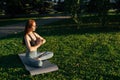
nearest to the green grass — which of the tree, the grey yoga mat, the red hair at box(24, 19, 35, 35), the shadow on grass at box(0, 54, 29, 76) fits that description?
the shadow on grass at box(0, 54, 29, 76)

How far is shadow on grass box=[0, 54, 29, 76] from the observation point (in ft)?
28.2

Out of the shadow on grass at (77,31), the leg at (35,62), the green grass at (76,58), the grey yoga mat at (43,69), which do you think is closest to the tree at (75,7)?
the shadow on grass at (77,31)

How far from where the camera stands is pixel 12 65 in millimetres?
9297

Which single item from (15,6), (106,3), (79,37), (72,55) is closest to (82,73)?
(72,55)

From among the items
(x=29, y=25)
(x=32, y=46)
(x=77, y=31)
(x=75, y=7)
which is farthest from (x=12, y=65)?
(x=75, y=7)

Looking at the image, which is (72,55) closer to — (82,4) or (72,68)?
(72,68)

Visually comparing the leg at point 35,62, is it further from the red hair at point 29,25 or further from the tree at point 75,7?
the tree at point 75,7

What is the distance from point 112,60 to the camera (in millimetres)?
9531

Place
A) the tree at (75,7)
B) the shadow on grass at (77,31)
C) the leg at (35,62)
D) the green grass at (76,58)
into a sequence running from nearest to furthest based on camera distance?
the green grass at (76,58)
the leg at (35,62)
the shadow on grass at (77,31)
the tree at (75,7)

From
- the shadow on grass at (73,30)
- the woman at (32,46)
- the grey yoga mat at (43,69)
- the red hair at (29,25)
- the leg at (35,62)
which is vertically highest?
the red hair at (29,25)

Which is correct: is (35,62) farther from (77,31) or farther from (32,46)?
(77,31)

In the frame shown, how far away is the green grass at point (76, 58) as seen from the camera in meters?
8.16

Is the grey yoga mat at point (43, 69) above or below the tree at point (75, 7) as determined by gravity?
below

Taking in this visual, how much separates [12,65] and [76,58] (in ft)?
7.39
